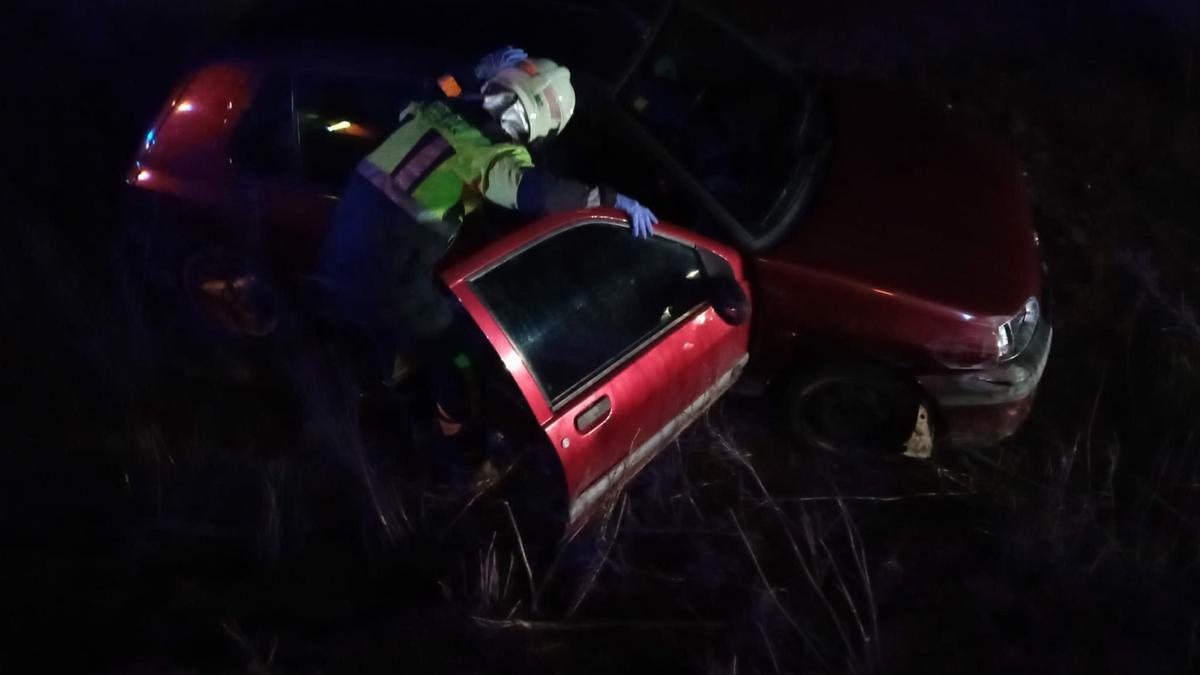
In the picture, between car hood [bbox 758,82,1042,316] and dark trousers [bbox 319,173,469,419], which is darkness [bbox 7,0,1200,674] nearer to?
dark trousers [bbox 319,173,469,419]

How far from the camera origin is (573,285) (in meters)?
2.84

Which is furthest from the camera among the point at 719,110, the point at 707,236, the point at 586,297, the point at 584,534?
the point at 719,110

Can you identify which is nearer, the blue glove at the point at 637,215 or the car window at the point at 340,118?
the blue glove at the point at 637,215

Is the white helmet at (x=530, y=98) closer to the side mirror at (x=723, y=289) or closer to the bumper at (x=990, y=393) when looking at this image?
the side mirror at (x=723, y=289)

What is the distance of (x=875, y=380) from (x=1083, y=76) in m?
3.95

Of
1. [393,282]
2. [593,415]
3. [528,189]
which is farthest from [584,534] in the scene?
[528,189]

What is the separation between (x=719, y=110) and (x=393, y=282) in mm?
1526

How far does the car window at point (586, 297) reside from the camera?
2.67 m

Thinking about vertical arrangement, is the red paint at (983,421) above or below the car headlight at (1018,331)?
below

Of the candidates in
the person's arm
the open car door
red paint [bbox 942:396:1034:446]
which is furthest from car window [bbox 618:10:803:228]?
red paint [bbox 942:396:1034:446]

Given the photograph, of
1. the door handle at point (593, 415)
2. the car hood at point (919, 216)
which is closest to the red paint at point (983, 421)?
the car hood at point (919, 216)

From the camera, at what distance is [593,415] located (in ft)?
9.06

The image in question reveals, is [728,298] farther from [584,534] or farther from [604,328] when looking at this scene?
[584,534]

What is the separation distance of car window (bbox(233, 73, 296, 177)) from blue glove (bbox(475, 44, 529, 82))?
0.91 meters
